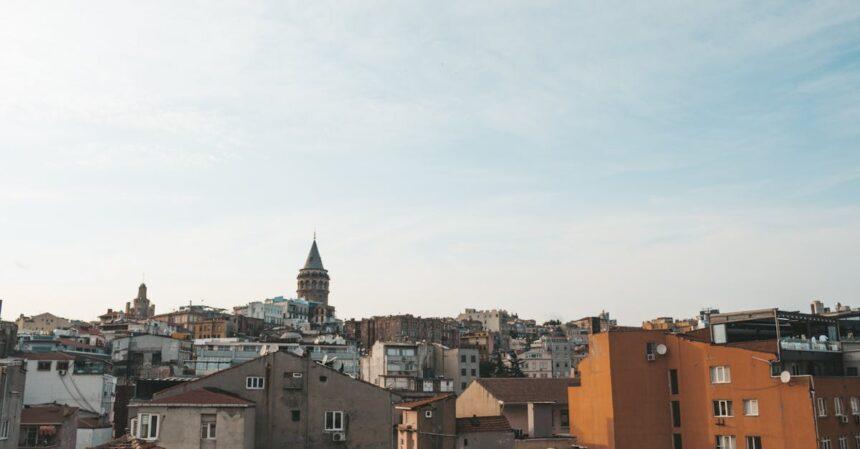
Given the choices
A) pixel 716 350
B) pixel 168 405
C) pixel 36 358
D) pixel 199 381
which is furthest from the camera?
pixel 36 358

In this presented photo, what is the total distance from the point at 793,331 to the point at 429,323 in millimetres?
112824

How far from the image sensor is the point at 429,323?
164m

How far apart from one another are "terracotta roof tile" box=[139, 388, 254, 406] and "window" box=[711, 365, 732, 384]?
94.1 feet

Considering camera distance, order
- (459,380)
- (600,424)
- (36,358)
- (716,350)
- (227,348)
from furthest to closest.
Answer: (459,380) → (227,348) → (36,358) → (600,424) → (716,350)

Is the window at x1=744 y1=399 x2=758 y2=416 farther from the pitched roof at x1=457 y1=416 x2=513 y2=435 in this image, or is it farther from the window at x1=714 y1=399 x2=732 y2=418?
the pitched roof at x1=457 y1=416 x2=513 y2=435

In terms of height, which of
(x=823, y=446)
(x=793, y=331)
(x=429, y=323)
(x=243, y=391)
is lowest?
(x=823, y=446)

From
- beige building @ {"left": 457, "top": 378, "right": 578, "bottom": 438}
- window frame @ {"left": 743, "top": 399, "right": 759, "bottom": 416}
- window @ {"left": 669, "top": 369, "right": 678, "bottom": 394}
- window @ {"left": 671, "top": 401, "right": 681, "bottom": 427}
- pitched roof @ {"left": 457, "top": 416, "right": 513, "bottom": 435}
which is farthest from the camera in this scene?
beige building @ {"left": 457, "top": 378, "right": 578, "bottom": 438}

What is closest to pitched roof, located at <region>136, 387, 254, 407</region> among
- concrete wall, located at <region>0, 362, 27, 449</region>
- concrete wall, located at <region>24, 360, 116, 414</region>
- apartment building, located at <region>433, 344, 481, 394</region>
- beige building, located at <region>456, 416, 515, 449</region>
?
concrete wall, located at <region>0, 362, 27, 449</region>

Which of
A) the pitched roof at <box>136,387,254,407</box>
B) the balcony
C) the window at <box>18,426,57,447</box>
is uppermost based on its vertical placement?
the balcony

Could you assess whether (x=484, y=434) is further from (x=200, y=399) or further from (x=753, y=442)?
(x=200, y=399)

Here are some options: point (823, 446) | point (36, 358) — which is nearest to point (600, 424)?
point (823, 446)

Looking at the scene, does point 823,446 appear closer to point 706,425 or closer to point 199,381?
point 706,425

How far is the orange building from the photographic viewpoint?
4484 centimetres

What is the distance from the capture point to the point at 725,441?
4812cm
